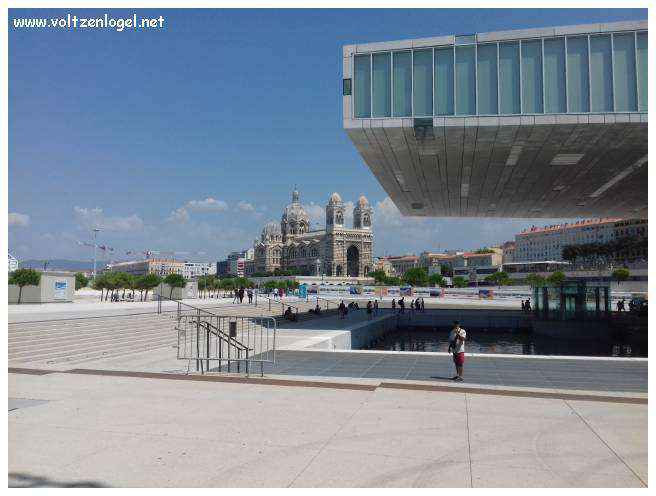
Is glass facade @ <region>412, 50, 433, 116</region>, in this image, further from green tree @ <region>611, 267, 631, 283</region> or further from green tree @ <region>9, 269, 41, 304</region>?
green tree @ <region>611, 267, 631, 283</region>

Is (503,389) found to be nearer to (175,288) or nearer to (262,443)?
(262,443)

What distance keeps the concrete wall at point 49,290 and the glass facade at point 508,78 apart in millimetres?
28718

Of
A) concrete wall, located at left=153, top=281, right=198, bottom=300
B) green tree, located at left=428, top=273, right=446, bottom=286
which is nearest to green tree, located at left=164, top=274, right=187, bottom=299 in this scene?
concrete wall, located at left=153, top=281, right=198, bottom=300

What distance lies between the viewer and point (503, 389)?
1102 centimetres

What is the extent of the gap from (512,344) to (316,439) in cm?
2812

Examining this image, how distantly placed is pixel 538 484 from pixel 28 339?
1503 centimetres

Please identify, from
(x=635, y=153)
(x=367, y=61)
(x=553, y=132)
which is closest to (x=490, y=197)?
(x=635, y=153)

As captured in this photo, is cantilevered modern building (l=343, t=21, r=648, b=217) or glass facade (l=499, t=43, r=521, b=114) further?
glass facade (l=499, t=43, r=521, b=114)

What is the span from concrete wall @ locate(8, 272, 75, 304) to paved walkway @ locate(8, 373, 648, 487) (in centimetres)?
3138

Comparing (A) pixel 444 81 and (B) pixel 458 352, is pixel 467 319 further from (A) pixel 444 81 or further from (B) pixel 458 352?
(B) pixel 458 352

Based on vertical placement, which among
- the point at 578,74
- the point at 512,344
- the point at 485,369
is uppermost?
the point at 578,74

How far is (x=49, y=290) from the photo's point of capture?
39.3m

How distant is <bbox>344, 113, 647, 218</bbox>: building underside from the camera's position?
21203 mm

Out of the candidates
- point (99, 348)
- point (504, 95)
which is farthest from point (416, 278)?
point (99, 348)
